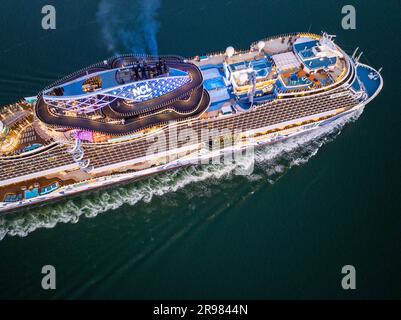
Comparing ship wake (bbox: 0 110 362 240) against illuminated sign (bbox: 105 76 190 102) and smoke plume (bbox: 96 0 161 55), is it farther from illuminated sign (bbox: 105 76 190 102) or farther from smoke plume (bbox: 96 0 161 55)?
smoke plume (bbox: 96 0 161 55)

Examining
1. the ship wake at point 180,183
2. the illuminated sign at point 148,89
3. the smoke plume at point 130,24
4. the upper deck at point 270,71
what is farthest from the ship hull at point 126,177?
the smoke plume at point 130,24

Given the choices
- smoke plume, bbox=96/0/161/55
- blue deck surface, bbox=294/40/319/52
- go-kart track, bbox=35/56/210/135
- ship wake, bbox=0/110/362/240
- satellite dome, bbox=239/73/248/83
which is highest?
smoke plume, bbox=96/0/161/55

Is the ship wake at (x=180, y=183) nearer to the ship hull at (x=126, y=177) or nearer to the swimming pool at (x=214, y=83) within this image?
the ship hull at (x=126, y=177)

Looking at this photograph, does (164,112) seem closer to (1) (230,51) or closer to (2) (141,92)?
(2) (141,92)

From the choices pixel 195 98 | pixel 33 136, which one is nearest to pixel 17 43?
pixel 33 136

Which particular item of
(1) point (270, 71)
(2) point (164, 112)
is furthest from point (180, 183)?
(1) point (270, 71)

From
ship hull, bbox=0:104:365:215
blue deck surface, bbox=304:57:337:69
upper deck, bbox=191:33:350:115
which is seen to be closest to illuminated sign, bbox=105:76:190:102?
upper deck, bbox=191:33:350:115
